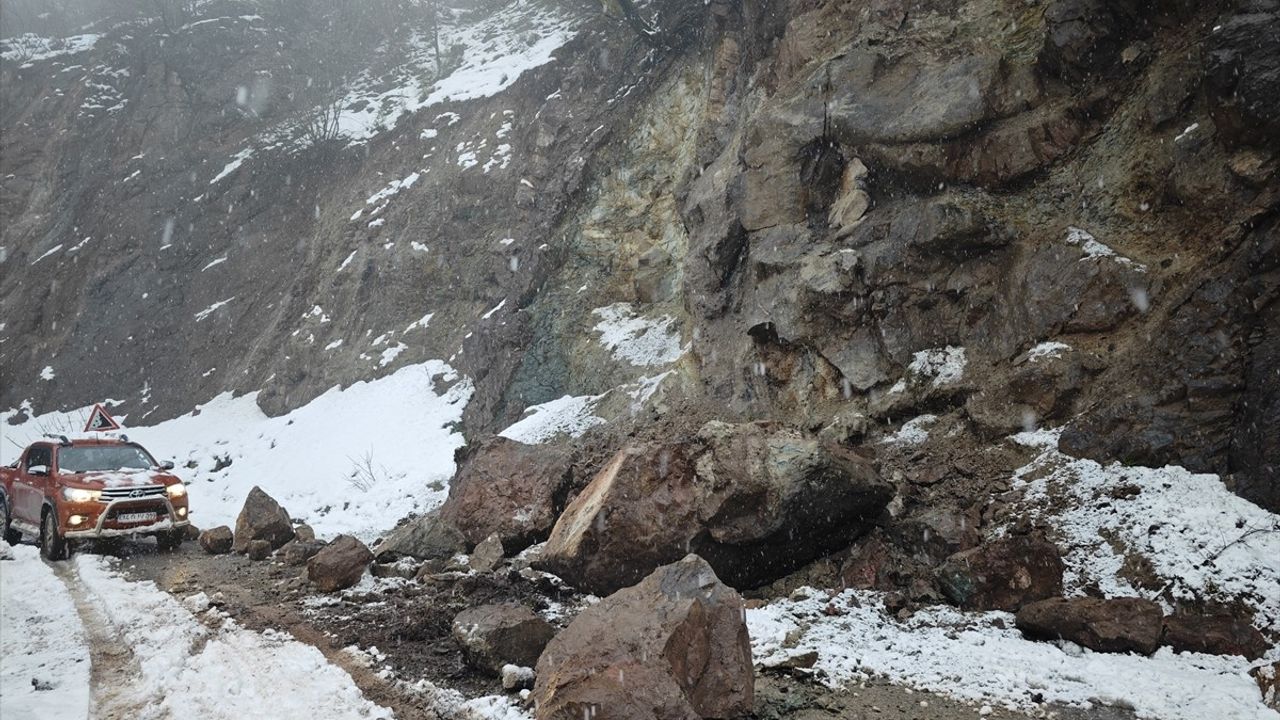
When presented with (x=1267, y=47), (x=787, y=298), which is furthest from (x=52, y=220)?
(x=1267, y=47)

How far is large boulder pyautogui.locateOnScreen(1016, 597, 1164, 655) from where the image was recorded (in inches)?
177

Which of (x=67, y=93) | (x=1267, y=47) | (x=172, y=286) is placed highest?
(x=67, y=93)

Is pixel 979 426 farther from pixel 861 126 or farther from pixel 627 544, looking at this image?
pixel 861 126

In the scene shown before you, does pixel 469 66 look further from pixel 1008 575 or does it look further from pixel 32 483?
pixel 1008 575

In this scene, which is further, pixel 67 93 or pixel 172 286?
pixel 67 93

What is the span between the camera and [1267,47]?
5980 millimetres

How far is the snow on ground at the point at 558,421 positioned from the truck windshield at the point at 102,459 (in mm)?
5798

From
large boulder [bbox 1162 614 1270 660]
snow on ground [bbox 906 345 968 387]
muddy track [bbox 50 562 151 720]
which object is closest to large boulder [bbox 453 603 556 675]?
muddy track [bbox 50 562 151 720]

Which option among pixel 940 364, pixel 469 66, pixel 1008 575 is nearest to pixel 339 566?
pixel 1008 575

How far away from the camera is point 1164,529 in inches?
206

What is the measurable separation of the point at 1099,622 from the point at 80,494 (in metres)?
11.9

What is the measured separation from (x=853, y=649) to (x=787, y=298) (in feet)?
18.0

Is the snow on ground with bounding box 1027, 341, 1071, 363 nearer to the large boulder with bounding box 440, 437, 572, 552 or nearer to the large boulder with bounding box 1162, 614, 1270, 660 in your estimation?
the large boulder with bounding box 1162, 614, 1270, 660

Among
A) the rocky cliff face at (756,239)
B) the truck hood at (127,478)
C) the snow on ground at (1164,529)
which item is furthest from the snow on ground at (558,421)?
the snow on ground at (1164,529)
